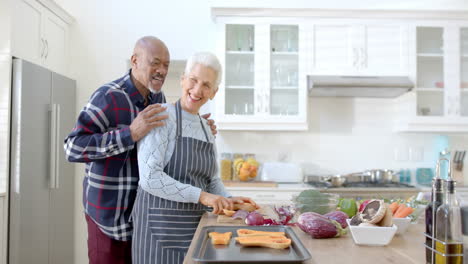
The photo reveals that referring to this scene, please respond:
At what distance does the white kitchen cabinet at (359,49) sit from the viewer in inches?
152

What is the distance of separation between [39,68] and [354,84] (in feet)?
8.35

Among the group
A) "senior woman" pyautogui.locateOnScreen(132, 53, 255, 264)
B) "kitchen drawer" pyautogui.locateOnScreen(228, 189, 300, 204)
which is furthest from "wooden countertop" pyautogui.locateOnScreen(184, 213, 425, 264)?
"kitchen drawer" pyautogui.locateOnScreen(228, 189, 300, 204)

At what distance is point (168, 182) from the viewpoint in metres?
1.46

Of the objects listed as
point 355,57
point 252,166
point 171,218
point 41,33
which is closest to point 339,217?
point 171,218

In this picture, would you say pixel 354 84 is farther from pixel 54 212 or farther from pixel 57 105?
pixel 54 212

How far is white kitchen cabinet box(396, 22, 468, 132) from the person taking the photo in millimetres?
3873

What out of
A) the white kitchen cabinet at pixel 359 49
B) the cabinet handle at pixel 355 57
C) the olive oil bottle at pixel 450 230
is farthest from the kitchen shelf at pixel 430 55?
the olive oil bottle at pixel 450 230

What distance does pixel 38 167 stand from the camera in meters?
3.15

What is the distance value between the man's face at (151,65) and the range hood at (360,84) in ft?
6.45

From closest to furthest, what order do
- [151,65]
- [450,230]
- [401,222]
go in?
[450,230] < [401,222] < [151,65]

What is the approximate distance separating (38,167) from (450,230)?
2.93 meters

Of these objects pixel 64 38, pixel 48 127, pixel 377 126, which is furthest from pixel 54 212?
pixel 377 126

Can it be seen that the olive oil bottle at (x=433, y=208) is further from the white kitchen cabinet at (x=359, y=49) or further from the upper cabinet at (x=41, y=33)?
the white kitchen cabinet at (x=359, y=49)

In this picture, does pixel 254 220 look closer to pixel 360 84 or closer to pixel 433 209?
pixel 433 209
